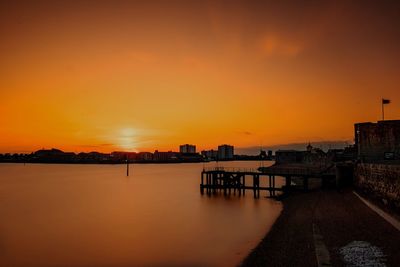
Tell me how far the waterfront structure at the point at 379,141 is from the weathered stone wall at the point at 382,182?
312 centimetres

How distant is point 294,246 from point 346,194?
16.6 metres

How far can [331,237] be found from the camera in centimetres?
1678

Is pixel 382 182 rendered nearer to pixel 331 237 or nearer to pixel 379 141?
pixel 331 237

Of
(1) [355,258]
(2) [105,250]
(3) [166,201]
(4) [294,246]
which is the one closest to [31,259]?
(2) [105,250]

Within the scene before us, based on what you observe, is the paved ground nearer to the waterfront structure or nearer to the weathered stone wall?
the weathered stone wall

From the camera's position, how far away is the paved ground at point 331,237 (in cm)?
1395

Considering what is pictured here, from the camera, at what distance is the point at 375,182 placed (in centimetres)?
2578

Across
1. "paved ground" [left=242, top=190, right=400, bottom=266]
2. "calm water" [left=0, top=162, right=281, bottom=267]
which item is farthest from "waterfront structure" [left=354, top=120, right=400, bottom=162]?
"paved ground" [left=242, top=190, right=400, bottom=266]

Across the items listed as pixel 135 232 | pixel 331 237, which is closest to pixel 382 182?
pixel 331 237

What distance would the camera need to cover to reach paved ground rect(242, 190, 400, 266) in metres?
Result: 14.0

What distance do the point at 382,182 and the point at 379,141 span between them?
11472 mm

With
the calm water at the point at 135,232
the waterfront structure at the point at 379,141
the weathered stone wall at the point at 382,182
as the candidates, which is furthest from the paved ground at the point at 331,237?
the waterfront structure at the point at 379,141

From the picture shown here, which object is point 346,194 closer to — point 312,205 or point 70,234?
point 312,205

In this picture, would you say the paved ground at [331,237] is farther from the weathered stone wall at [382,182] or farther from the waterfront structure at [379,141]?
the waterfront structure at [379,141]
